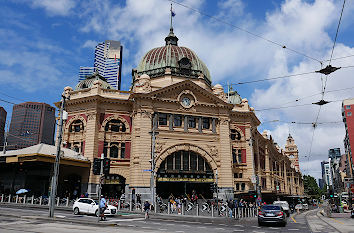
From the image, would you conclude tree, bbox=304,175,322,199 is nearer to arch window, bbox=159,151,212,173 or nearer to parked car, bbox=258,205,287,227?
arch window, bbox=159,151,212,173

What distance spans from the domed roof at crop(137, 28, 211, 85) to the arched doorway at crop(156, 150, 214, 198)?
15295 millimetres

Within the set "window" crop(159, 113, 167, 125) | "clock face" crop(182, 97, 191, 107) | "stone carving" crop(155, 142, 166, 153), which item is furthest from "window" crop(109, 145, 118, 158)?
"clock face" crop(182, 97, 191, 107)

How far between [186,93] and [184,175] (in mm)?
12712

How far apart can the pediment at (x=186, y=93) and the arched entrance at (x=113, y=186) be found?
40.8 feet

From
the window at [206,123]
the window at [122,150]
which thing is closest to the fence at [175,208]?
the window at [122,150]

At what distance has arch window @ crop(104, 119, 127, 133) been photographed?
1763 inches

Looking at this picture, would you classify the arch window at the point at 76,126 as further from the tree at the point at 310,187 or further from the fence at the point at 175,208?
the tree at the point at 310,187

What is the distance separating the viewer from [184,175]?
144 ft

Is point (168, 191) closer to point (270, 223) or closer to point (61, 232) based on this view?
point (270, 223)

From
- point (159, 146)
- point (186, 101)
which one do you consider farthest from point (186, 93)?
point (159, 146)

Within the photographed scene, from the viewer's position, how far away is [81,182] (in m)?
41.9

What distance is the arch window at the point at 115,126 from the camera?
44.8 m

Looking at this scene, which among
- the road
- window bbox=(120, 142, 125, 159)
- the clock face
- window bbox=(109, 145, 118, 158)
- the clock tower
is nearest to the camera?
the road

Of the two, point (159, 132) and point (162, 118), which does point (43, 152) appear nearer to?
point (159, 132)
